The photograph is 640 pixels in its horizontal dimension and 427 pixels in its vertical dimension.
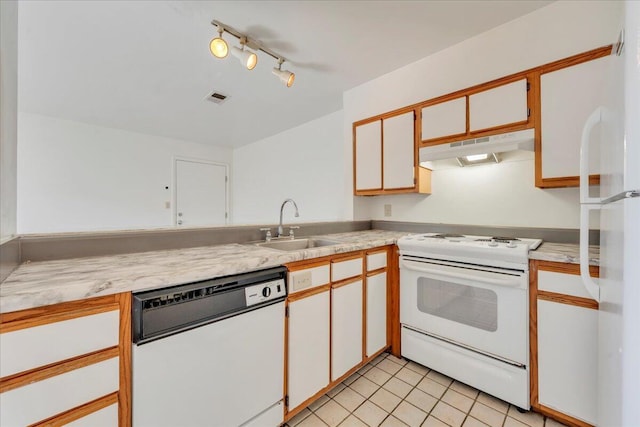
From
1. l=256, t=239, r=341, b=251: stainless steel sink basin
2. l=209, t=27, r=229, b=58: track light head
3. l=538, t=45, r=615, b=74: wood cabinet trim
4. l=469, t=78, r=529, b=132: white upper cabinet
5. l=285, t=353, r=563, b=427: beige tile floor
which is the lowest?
l=285, t=353, r=563, b=427: beige tile floor

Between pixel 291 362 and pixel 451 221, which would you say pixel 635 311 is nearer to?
pixel 291 362

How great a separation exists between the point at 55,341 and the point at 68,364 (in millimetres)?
79

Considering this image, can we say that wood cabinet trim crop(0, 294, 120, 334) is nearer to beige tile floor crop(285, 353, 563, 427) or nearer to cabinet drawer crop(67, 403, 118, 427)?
cabinet drawer crop(67, 403, 118, 427)

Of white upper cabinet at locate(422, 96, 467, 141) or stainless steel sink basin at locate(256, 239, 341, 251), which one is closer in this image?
stainless steel sink basin at locate(256, 239, 341, 251)

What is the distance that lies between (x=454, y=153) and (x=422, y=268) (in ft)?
2.80

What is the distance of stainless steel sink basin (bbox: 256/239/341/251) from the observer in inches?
69.4

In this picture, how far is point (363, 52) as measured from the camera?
2.12 meters

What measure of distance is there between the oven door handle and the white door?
3598 mm

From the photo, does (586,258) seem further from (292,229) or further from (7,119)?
(7,119)

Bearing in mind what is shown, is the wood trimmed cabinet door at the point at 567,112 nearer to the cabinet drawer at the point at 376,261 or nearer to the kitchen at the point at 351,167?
the kitchen at the point at 351,167

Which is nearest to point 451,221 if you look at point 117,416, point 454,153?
point 454,153

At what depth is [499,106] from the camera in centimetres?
176

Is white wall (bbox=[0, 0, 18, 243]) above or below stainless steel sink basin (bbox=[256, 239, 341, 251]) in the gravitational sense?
above

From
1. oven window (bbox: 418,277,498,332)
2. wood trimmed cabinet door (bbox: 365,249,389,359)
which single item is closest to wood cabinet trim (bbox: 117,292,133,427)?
wood trimmed cabinet door (bbox: 365,249,389,359)
